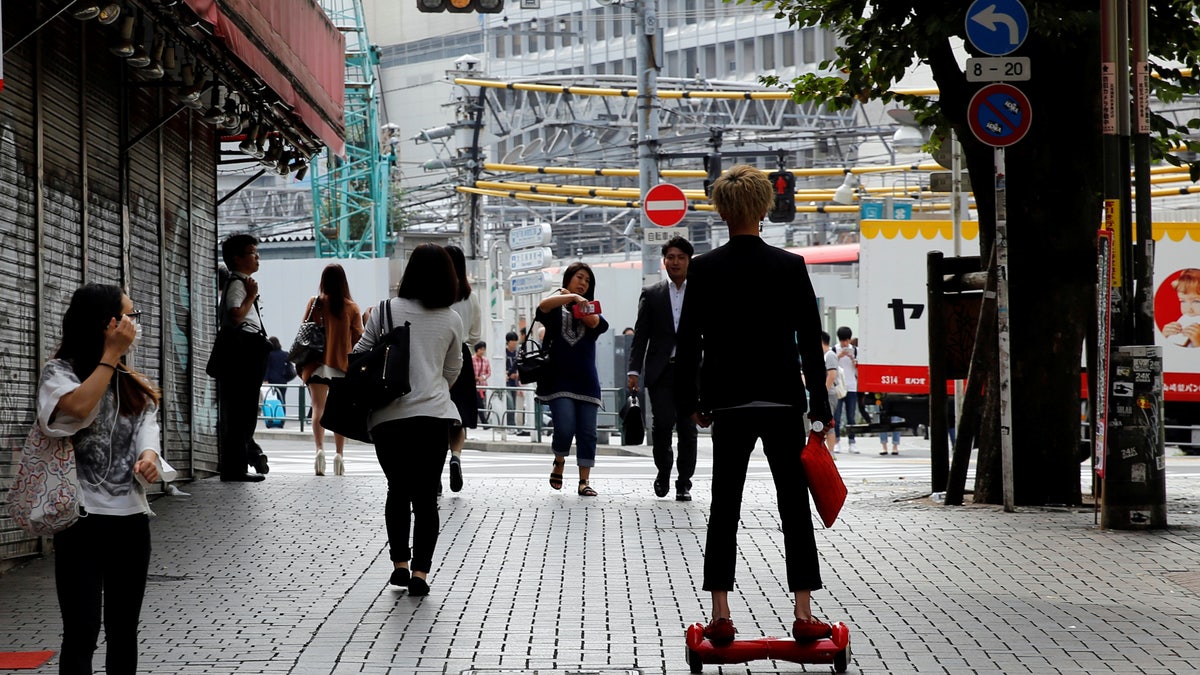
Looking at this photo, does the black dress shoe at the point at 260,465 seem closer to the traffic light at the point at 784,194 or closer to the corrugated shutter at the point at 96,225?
the corrugated shutter at the point at 96,225

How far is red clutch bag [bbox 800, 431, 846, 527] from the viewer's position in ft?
20.0

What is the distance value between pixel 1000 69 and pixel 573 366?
3727mm

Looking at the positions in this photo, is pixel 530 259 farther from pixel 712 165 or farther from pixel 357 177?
pixel 357 177

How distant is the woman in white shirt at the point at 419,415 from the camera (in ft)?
26.6

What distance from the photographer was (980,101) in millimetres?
11375

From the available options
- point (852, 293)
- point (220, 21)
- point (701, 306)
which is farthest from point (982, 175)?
point (852, 293)

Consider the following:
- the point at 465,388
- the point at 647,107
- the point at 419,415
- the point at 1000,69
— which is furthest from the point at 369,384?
the point at 647,107

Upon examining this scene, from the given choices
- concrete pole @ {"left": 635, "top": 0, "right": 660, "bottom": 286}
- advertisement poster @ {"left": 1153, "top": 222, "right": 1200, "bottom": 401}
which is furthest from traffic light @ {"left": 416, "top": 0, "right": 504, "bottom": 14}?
advertisement poster @ {"left": 1153, "top": 222, "right": 1200, "bottom": 401}

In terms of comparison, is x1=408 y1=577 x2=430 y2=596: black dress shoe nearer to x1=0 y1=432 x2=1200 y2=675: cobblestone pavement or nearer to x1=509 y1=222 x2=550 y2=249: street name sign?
x1=0 y1=432 x2=1200 y2=675: cobblestone pavement

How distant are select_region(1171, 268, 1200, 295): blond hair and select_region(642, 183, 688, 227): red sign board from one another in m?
6.64

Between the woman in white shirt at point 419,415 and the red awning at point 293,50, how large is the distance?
7.26 ft

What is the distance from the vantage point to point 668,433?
12.8m

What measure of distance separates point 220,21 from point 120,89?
227 centimetres

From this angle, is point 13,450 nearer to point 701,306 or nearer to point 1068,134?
point 701,306
